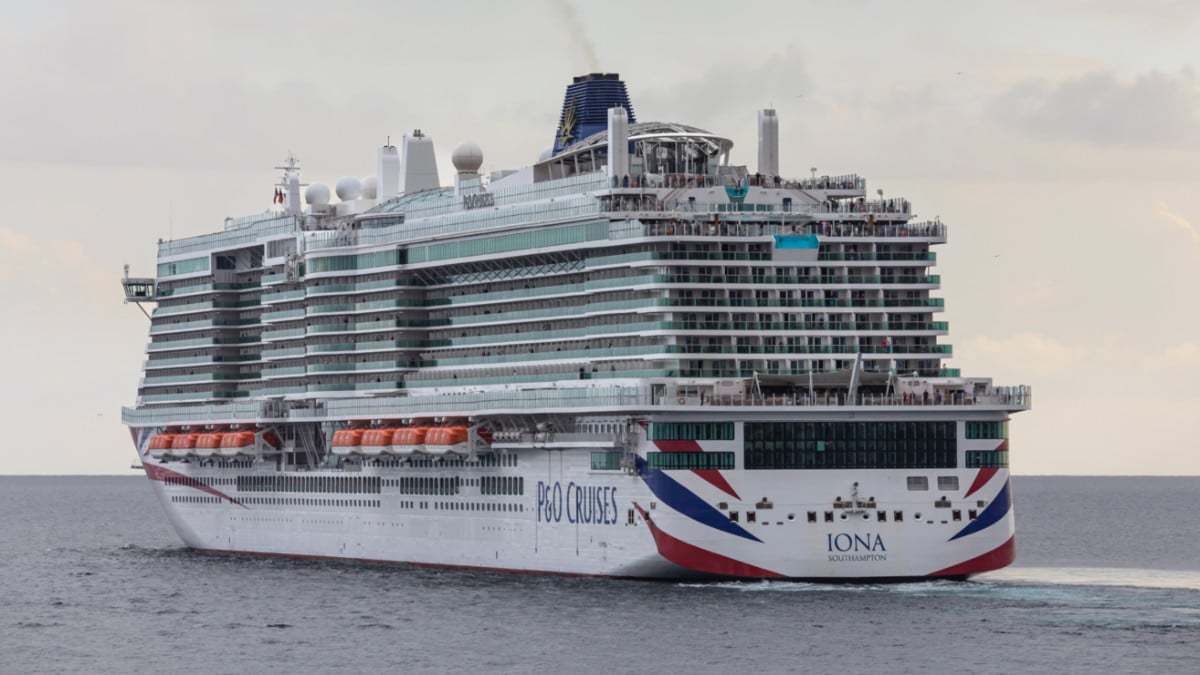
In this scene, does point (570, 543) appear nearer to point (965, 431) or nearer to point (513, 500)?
point (513, 500)

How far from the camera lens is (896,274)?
286ft

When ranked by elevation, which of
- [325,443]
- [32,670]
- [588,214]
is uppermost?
[588,214]

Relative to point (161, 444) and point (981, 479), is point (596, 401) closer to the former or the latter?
point (981, 479)

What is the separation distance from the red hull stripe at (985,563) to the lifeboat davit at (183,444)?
41690mm

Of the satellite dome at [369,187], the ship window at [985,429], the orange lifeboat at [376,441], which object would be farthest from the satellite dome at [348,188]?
the ship window at [985,429]

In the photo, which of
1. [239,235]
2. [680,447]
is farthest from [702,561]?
[239,235]

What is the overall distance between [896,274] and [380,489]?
24499 mm

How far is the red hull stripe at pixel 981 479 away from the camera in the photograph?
82.5 m

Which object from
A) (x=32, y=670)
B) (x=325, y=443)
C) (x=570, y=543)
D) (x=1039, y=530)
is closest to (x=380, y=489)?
(x=325, y=443)

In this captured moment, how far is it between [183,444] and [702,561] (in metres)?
38.6

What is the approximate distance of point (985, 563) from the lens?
8294cm

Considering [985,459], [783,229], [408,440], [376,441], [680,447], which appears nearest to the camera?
[680,447]

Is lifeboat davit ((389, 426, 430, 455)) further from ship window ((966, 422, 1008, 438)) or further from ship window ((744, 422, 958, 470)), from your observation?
ship window ((966, 422, 1008, 438))

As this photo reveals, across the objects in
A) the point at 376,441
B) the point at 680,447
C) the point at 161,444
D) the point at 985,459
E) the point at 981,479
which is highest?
the point at 376,441
